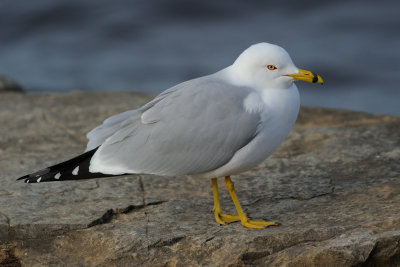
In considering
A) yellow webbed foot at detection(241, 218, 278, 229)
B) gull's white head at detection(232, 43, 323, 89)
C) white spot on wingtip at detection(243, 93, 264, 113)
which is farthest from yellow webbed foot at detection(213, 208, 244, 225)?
gull's white head at detection(232, 43, 323, 89)

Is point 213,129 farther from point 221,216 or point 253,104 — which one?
point 221,216

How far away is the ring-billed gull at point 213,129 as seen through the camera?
3754mm

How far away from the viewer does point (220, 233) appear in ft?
12.4

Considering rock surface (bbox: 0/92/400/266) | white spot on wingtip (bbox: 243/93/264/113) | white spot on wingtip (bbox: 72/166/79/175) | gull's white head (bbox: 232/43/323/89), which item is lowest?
rock surface (bbox: 0/92/400/266)

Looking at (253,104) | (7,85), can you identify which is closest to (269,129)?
(253,104)

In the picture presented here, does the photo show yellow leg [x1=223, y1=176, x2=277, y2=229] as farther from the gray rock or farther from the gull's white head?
the gray rock

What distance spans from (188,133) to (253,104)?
1.33 ft

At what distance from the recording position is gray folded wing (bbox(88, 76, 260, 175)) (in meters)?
3.76

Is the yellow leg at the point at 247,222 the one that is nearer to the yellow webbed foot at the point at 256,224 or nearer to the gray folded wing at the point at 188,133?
the yellow webbed foot at the point at 256,224

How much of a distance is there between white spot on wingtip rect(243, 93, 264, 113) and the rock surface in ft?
2.24

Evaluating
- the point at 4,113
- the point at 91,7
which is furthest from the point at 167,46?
the point at 4,113

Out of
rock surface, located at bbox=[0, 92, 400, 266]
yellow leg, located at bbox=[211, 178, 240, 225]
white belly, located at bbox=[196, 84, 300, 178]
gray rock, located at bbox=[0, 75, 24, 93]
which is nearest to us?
rock surface, located at bbox=[0, 92, 400, 266]

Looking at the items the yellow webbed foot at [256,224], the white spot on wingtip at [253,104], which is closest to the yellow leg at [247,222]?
the yellow webbed foot at [256,224]

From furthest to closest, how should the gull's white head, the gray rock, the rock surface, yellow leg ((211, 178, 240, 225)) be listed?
the gray rock → yellow leg ((211, 178, 240, 225)) → the gull's white head → the rock surface
